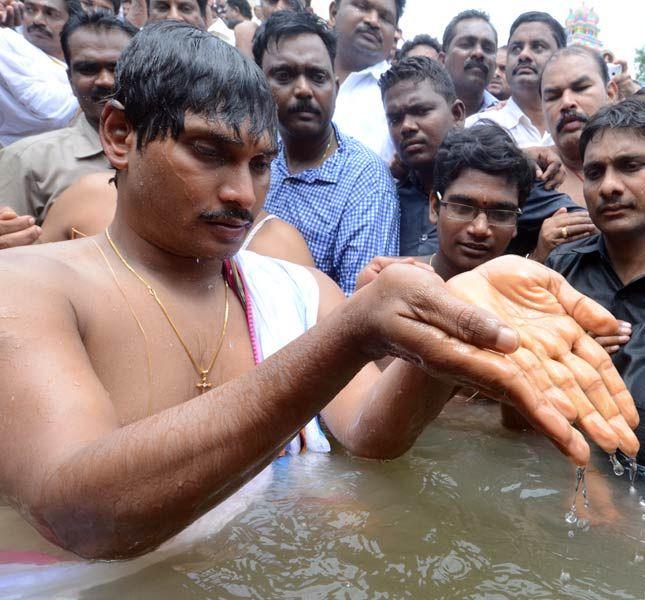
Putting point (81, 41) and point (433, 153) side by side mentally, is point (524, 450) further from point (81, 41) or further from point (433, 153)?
point (81, 41)

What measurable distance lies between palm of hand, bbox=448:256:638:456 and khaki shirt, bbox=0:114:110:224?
2267 mm

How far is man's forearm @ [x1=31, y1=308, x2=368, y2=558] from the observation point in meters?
1.31

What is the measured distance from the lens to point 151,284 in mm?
1943

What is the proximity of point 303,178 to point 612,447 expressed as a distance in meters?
2.51

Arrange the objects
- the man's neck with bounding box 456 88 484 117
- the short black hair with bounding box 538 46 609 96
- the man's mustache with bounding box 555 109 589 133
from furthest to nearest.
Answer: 1. the man's neck with bounding box 456 88 484 117
2. the short black hair with bounding box 538 46 609 96
3. the man's mustache with bounding box 555 109 589 133

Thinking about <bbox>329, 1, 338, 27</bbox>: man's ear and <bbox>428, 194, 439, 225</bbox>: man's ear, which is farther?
<bbox>329, 1, 338, 27</bbox>: man's ear

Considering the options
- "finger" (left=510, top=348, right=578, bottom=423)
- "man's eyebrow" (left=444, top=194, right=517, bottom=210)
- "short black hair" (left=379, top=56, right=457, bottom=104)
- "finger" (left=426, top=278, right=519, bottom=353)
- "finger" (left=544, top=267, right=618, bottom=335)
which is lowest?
"man's eyebrow" (left=444, top=194, right=517, bottom=210)

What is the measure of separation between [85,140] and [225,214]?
190 cm

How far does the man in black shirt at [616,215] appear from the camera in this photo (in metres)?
2.95

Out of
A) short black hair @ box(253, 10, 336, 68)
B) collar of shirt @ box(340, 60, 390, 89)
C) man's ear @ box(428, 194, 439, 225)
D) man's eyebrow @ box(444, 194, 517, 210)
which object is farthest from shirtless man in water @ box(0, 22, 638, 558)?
collar of shirt @ box(340, 60, 390, 89)

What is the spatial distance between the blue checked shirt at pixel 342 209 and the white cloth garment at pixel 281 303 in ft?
3.85

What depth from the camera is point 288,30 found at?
12.4 feet

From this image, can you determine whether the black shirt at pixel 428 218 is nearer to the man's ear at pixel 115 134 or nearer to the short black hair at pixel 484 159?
the short black hair at pixel 484 159

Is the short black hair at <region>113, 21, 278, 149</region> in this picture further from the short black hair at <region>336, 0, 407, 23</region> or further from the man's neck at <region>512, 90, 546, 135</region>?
the man's neck at <region>512, 90, 546, 135</region>
